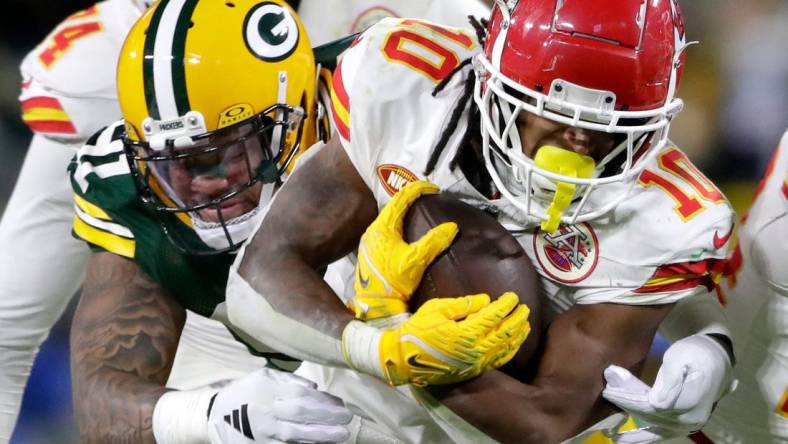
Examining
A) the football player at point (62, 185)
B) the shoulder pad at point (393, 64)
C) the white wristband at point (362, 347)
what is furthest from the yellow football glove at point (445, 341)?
the football player at point (62, 185)

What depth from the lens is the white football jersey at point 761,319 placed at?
1805 millimetres

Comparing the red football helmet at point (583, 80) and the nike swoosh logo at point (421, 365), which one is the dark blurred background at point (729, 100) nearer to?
the red football helmet at point (583, 80)

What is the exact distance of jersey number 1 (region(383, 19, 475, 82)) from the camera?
1.72 metres

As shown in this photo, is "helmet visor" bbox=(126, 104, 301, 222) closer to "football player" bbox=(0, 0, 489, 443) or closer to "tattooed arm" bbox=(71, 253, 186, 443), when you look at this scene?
"tattooed arm" bbox=(71, 253, 186, 443)

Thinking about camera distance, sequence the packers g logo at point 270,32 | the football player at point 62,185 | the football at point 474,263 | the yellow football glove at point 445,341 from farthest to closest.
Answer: the football player at point 62,185
the packers g logo at point 270,32
the football at point 474,263
the yellow football glove at point 445,341

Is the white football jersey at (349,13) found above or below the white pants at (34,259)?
above

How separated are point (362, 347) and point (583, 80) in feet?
1.56

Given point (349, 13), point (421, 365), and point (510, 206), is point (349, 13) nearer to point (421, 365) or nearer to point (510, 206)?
point (510, 206)

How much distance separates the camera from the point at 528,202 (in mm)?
1554

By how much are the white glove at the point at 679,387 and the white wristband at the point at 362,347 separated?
356 millimetres

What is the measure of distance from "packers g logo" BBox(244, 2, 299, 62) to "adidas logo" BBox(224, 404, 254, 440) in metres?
0.69

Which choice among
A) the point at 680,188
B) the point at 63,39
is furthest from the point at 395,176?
the point at 63,39

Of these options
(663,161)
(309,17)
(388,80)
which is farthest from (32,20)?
(663,161)

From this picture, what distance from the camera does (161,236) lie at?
2.11 m
